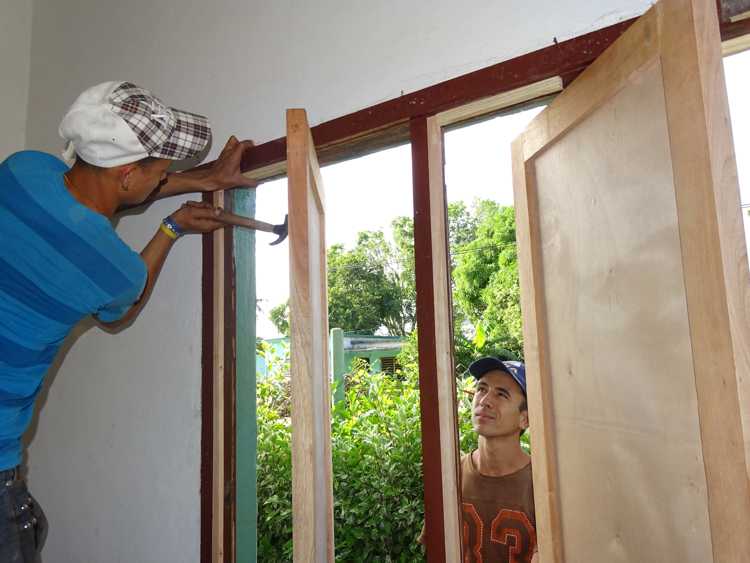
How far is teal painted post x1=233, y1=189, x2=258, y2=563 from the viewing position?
6.48 ft

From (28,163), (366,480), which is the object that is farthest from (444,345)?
(366,480)

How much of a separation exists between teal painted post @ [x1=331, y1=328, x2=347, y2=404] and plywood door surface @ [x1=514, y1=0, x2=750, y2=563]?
264 cm

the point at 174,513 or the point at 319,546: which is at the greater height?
the point at 319,546

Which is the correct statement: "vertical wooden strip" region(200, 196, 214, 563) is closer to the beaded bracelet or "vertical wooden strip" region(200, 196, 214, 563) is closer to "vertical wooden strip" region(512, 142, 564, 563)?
the beaded bracelet

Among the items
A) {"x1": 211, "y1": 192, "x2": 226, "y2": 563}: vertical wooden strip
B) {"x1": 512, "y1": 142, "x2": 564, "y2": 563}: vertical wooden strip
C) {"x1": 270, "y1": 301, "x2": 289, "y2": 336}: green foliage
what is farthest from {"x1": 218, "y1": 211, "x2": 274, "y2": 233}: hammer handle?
{"x1": 270, "y1": 301, "x2": 289, "y2": 336}: green foliage

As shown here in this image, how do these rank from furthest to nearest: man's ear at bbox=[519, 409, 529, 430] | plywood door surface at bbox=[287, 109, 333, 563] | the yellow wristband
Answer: man's ear at bbox=[519, 409, 529, 430] → the yellow wristband → plywood door surface at bbox=[287, 109, 333, 563]

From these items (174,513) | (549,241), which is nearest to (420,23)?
(549,241)

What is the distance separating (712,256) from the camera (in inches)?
32.1

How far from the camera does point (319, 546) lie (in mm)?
1203

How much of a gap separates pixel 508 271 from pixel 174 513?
2305 mm

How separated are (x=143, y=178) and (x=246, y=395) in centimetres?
92

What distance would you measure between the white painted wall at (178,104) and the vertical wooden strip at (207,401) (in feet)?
0.19

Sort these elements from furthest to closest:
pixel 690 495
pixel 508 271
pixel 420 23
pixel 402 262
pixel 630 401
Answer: pixel 402 262, pixel 508 271, pixel 420 23, pixel 630 401, pixel 690 495

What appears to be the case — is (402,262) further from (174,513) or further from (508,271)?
(174,513)
